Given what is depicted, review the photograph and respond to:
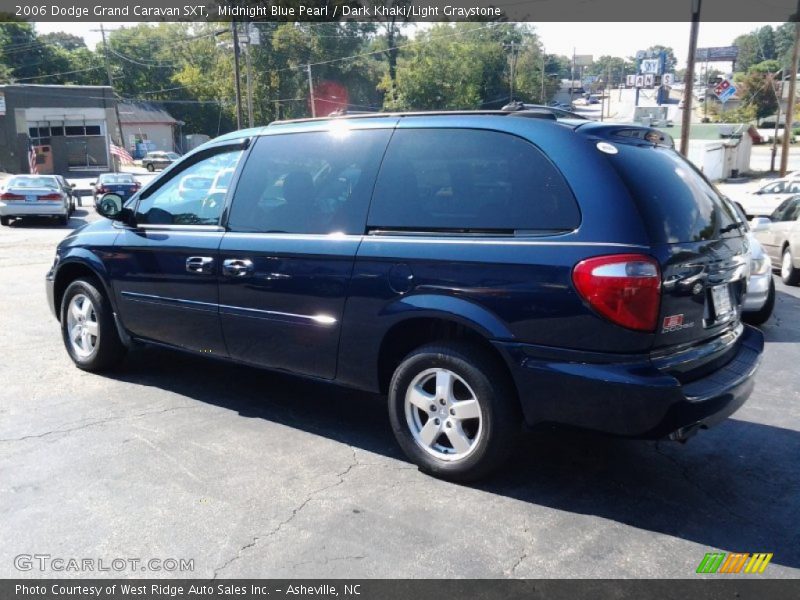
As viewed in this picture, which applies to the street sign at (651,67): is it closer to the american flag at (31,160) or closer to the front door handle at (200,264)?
the american flag at (31,160)

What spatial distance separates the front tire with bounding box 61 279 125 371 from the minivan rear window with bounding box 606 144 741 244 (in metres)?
4.00

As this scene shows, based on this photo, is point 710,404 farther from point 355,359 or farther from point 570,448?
point 355,359

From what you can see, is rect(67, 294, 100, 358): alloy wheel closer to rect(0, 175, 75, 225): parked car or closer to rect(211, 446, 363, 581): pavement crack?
rect(211, 446, 363, 581): pavement crack

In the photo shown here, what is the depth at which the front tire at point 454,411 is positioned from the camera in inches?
147

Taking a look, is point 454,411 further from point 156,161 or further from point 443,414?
point 156,161

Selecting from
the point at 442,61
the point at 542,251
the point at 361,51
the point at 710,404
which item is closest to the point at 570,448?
the point at 710,404

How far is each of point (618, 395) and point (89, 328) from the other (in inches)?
167

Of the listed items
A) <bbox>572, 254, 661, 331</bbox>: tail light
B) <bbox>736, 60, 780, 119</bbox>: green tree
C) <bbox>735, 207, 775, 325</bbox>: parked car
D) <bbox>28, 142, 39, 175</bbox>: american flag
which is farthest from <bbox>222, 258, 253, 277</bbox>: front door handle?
<bbox>736, 60, 780, 119</bbox>: green tree

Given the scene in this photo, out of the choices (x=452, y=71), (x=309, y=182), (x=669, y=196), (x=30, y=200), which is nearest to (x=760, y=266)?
(x=669, y=196)

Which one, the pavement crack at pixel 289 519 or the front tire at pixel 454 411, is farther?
the front tire at pixel 454 411

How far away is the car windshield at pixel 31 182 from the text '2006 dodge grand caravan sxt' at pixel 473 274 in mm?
18158

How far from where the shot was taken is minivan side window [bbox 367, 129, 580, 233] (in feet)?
12.0

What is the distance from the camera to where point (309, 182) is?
4570 millimetres

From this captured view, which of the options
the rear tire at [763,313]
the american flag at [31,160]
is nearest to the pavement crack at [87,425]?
the rear tire at [763,313]
